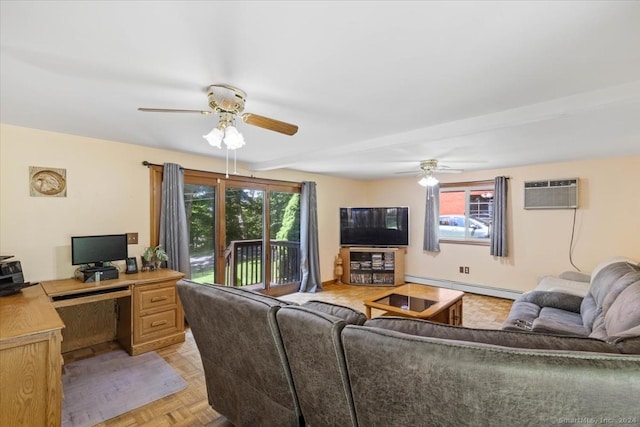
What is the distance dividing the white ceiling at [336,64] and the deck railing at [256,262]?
2255mm

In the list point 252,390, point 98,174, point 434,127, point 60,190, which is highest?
point 434,127

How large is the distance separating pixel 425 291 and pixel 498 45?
9.67 feet

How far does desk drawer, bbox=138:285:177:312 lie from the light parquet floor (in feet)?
1.50

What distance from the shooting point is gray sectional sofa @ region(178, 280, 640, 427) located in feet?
2.63

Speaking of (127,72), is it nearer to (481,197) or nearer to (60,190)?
(60,190)

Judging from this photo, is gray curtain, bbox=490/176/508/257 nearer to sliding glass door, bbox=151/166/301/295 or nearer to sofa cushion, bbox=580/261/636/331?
sofa cushion, bbox=580/261/636/331

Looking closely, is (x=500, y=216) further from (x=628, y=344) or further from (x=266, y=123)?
(x=266, y=123)

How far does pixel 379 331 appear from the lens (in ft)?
3.53

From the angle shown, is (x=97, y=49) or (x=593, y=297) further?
(x=593, y=297)

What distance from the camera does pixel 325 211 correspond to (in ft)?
19.4

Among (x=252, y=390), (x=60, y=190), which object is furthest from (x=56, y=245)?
(x=252, y=390)

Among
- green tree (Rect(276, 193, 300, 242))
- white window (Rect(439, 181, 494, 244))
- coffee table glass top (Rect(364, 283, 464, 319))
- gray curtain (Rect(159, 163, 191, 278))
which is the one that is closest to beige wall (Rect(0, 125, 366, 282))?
gray curtain (Rect(159, 163, 191, 278))

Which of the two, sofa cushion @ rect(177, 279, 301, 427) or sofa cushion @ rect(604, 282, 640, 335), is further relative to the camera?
sofa cushion @ rect(604, 282, 640, 335)

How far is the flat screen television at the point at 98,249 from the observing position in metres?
2.85
